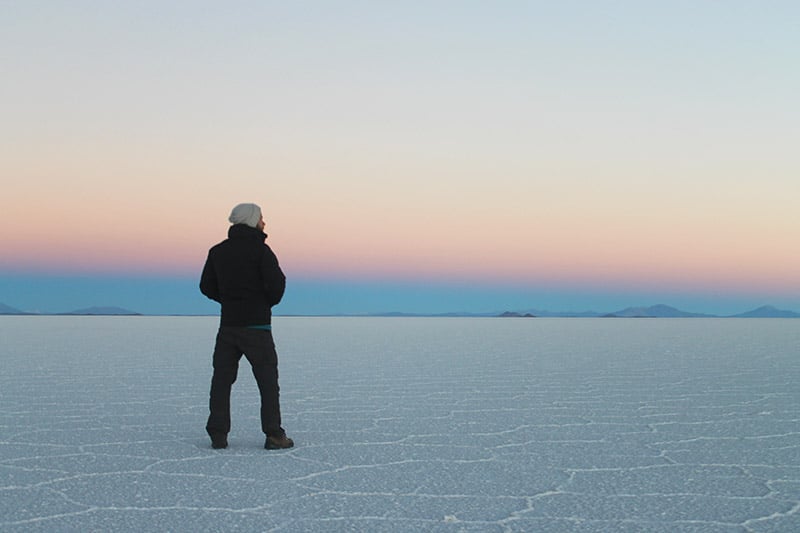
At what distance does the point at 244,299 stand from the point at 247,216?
46 centimetres

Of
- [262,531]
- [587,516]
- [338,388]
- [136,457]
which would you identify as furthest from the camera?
[338,388]

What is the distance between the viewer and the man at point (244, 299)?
174 inches

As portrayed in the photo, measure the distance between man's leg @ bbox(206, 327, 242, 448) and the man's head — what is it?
60 cm

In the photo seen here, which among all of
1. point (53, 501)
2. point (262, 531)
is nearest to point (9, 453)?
point (53, 501)

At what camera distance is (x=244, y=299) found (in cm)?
449

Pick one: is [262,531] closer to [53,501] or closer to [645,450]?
[53,501]

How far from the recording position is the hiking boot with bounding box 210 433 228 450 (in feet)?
14.3

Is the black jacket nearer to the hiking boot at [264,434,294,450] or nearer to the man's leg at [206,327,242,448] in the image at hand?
the man's leg at [206,327,242,448]

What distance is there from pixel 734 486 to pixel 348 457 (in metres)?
1.84

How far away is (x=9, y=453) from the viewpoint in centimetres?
420

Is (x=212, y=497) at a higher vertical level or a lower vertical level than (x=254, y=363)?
lower

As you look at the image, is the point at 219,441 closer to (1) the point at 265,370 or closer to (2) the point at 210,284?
(1) the point at 265,370

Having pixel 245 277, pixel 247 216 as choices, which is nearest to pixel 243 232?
pixel 247 216

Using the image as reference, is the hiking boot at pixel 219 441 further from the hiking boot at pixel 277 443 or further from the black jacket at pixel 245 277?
the black jacket at pixel 245 277
